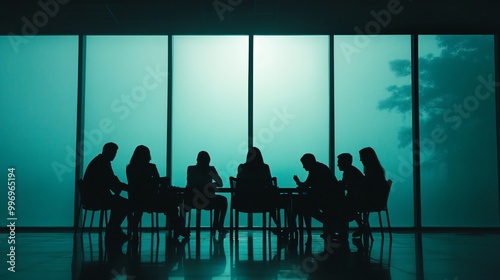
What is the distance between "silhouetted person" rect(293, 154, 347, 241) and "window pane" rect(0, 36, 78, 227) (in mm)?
3908

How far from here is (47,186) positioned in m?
7.59

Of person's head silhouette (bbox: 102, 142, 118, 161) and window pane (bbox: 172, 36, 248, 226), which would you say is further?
window pane (bbox: 172, 36, 248, 226)

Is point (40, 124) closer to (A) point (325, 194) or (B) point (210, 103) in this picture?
(B) point (210, 103)

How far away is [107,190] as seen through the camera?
202 inches

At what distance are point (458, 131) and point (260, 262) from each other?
5.29 metres

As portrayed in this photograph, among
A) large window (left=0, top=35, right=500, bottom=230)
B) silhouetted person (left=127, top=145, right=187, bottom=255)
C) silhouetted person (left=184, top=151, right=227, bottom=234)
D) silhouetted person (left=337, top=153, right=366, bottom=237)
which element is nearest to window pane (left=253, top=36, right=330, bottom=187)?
large window (left=0, top=35, right=500, bottom=230)

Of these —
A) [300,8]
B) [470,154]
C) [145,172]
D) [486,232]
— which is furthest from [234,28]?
[486,232]

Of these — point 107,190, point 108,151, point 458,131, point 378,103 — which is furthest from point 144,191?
point 458,131

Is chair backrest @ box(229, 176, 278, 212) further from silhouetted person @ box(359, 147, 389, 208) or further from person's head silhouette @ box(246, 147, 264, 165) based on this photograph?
silhouetted person @ box(359, 147, 389, 208)

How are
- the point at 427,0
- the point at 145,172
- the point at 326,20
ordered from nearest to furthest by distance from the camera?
1. the point at 145,172
2. the point at 427,0
3. the point at 326,20

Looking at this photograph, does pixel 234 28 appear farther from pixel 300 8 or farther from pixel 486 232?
pixel 486 232

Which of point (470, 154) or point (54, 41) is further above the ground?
point (54, 41)

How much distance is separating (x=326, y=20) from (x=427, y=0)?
139cm

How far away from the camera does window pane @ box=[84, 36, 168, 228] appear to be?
303 inches
